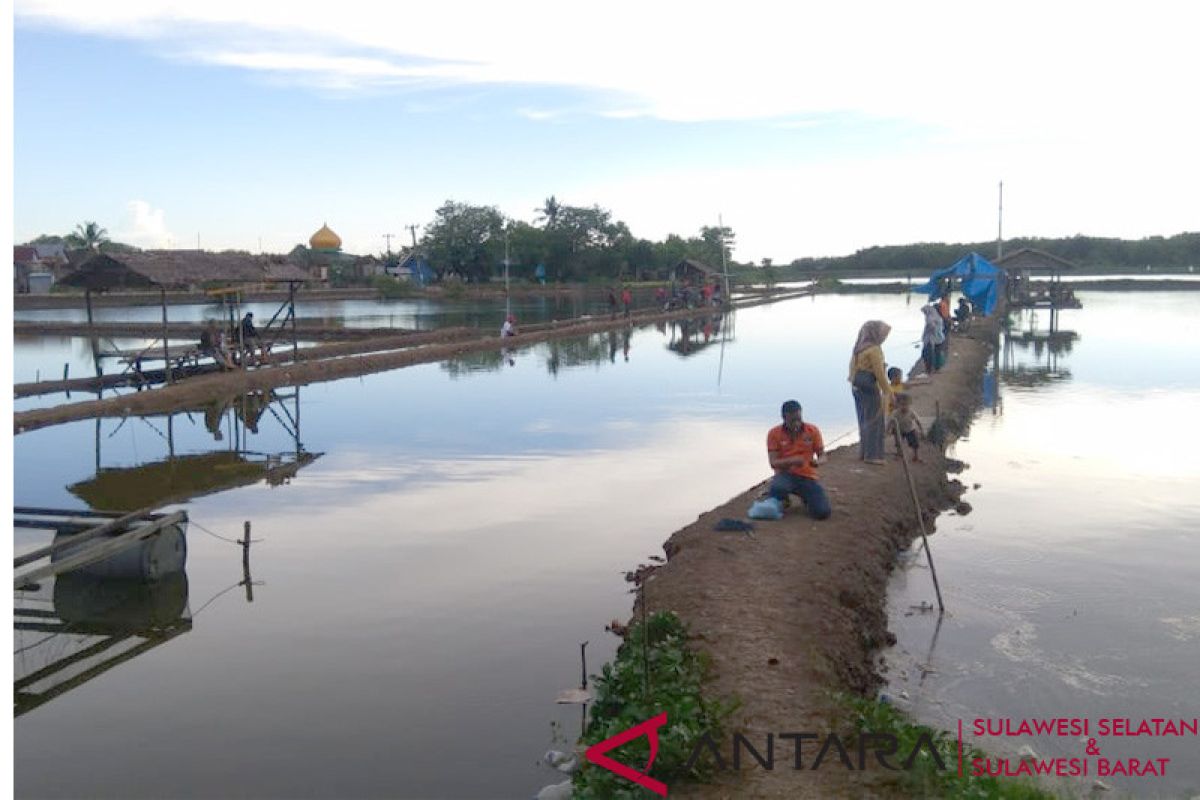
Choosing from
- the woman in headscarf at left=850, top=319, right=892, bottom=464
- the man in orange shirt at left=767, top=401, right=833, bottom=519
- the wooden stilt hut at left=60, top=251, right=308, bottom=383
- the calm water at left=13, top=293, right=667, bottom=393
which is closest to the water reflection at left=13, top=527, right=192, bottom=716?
the man in orange shirt at left=767, top=401, right=833, bottom=519

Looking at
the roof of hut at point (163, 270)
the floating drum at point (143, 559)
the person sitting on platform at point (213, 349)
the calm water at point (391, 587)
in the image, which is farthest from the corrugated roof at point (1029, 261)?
the floating drum at point (143, 559)

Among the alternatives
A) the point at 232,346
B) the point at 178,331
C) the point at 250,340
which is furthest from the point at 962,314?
the point at 178,331

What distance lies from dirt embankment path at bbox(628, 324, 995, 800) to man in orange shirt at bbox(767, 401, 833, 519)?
0.18 meters

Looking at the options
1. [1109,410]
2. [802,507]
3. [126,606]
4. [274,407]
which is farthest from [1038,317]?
[126,606]

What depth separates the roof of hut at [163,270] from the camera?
19.2m

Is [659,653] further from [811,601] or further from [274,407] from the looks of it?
[274,407]

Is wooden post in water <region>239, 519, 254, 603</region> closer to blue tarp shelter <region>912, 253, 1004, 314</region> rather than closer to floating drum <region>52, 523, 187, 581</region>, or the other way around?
floating drum <region>52, 523, 187, 581</region>

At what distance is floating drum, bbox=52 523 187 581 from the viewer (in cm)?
784

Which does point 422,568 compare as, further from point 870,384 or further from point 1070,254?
point 1070,254

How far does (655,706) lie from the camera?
4793mm

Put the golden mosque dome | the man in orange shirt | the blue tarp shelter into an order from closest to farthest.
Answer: the man in orange shirt
the blue tarp shelter
the golden mosque dome

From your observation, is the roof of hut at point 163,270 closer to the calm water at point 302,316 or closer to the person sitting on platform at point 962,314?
the calm water at point 302,316

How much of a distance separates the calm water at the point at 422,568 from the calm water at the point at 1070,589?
6 cm

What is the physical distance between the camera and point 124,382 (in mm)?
18984
